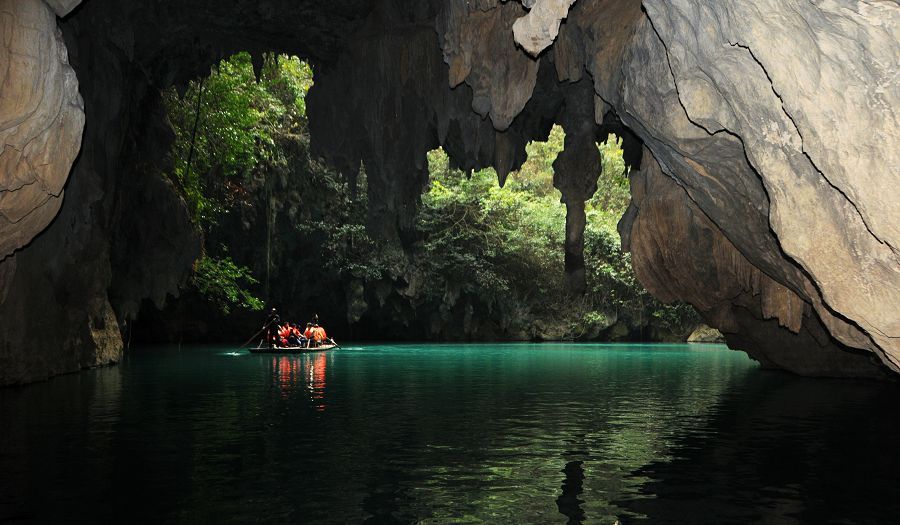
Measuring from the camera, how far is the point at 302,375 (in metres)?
19.8

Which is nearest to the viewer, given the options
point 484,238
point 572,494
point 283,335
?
point 572,494

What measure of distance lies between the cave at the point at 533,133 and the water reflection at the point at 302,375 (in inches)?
164

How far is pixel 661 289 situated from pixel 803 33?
31.4 feet

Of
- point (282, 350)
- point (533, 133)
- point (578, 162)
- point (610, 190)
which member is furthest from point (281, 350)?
point (610, 190)

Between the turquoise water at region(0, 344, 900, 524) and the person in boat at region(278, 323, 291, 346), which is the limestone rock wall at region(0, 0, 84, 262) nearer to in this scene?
the turquoise water at region(0, 344, 900, 524)

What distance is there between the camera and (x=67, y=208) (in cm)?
1639

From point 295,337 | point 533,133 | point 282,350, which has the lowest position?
point 282,350

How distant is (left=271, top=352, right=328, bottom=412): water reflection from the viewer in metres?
15.4

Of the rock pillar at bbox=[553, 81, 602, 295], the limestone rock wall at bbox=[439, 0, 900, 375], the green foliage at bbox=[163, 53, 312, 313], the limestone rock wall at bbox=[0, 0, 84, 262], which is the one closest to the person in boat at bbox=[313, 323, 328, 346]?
the green foliage at bbox=[163, 53, 312, 313]

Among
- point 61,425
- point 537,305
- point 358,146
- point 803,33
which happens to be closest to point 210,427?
point 61,425

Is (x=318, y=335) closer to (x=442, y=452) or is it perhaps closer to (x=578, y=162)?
(x=578, y=162)

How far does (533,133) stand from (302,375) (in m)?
7.96

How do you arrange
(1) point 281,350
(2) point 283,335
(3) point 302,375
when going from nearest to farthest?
(3) point 302,375, (1) point 281,350, (2) point 283,335

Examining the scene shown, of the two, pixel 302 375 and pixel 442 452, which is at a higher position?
pixel 302 375
